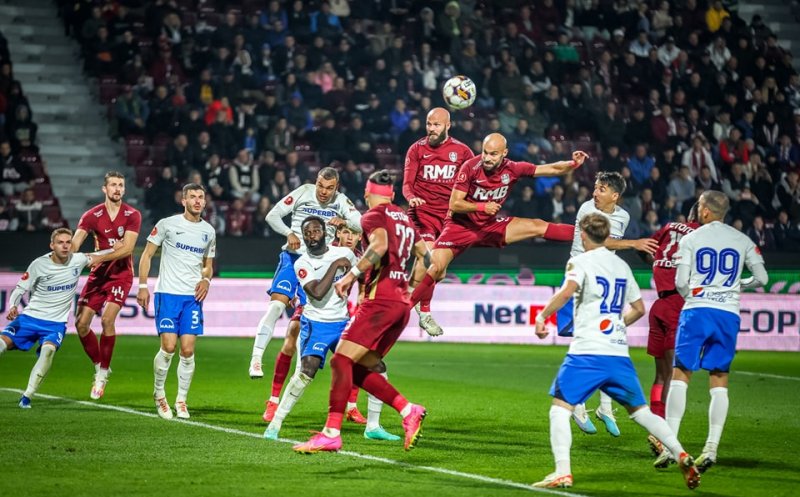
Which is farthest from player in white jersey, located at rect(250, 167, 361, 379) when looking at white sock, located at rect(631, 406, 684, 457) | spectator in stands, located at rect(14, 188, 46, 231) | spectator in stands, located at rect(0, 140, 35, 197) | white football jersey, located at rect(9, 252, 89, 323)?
spectator in stands, located at rect(0, 140, 35, 197)

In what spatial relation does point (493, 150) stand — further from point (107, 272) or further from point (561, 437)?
point (107, 272)

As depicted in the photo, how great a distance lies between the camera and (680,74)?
1136 inches

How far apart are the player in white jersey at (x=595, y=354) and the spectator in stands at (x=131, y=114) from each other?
18099mm

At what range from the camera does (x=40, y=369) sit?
1287 cm

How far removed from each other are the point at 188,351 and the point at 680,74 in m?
19.4

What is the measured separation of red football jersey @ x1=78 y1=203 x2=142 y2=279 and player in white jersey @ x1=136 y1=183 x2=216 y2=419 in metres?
1.49

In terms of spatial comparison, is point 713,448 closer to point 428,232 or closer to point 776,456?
point 776,456

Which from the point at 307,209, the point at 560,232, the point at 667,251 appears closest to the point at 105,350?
the point at 307,209

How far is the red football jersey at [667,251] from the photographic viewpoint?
1084 centimetres

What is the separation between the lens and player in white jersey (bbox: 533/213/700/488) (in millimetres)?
8484

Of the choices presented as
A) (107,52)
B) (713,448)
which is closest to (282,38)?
(107,52)

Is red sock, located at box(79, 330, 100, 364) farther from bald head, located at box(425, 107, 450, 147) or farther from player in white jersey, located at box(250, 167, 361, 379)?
bald head, located at box(425, 107, 450, 147)

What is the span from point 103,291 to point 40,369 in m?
1.59

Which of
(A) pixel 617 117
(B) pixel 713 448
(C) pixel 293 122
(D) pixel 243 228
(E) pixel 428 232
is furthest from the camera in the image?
(A) pixel 617 117
